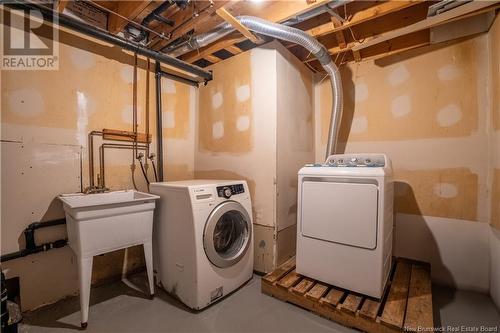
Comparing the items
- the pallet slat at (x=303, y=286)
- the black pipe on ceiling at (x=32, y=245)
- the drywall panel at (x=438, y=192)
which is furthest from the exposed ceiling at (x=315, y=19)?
the pallet slat at (x=303, y=286)

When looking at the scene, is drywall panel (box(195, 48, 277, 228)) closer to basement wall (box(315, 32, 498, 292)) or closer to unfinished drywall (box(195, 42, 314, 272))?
unfinished drywall (box(195, 42, 314, 272))

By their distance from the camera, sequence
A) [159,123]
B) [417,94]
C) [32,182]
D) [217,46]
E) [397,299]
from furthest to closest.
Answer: [159,123] < [217,46] < [417,94] < [32,182] < [397,299]

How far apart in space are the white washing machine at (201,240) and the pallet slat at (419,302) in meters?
1.25

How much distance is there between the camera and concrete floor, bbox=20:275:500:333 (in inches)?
61.3

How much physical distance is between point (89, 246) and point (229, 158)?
1.51 m

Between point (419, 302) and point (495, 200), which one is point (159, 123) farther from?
point (495, 200)

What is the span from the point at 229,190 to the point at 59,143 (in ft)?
4.85

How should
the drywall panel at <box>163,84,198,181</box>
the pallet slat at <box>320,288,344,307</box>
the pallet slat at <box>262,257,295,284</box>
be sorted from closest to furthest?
the pallet slat at <box>320,288,344,307</box>
the pallet slat at <box>262,257,295,284</box>
the drywall panel at <box>163,84,198,181</box>

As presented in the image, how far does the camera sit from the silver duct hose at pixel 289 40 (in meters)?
1.92

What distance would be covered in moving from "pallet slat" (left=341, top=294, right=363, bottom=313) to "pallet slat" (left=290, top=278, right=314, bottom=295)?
0.29m

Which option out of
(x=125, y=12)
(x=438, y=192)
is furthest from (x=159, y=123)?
(x=438, y=192)

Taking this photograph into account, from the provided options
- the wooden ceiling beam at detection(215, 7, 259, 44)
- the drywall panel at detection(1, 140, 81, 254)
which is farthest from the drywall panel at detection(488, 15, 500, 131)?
the drywall panel at detection(1, 140, 81, 254)

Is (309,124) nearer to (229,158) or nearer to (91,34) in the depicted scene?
(229,158)

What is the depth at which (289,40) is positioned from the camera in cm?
203
